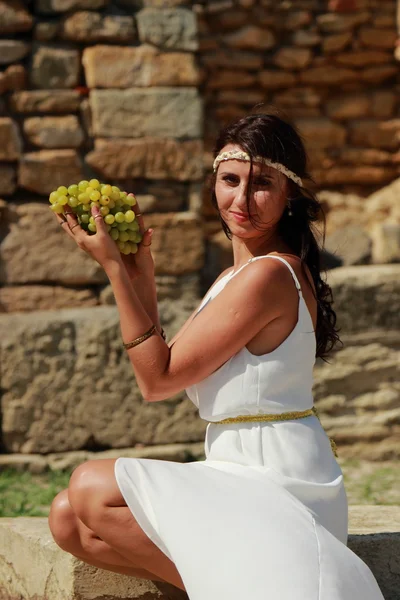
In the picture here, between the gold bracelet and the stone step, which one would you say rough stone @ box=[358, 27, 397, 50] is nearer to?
the stone step

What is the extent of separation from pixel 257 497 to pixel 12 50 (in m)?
2.74

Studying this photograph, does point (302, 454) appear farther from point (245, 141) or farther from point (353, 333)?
point (353, 333)

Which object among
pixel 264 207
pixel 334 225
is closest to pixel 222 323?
pixel 264 207

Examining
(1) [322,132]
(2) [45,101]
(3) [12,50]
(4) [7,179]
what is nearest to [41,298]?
(4) [7,179]

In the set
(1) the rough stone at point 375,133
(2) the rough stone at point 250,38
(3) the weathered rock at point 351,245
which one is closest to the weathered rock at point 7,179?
(2) the rough stone at point 250,38

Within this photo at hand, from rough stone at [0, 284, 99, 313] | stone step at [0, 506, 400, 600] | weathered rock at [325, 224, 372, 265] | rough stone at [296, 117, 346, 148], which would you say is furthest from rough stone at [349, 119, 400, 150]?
stone step at [0, 506, 400, 600]

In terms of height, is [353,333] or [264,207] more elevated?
[264,207]

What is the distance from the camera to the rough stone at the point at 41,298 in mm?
4180

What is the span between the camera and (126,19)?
13.7 feet

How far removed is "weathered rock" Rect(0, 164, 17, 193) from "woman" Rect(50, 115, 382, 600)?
6.23ft

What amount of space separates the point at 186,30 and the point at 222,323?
94.0 inches

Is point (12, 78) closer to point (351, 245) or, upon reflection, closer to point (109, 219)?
point (351, 245)

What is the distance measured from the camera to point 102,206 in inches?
89.3

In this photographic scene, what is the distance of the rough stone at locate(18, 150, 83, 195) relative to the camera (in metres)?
4.16
